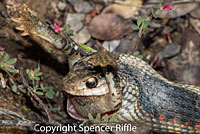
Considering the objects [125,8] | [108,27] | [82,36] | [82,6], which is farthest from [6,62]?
[125,8]

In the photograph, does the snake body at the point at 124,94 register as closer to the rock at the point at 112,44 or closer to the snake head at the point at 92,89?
the snake head at the point at 92,89

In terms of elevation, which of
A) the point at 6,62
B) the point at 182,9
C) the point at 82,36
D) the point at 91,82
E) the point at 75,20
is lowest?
the point at 91,82

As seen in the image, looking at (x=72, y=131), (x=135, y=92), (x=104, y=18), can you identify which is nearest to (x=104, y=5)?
(x=104, y=18)

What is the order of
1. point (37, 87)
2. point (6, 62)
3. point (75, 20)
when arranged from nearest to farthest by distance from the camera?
point (6, 62), point (37, 87), point (75, 20)

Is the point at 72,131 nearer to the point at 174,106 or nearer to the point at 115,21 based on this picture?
the point at 174,106

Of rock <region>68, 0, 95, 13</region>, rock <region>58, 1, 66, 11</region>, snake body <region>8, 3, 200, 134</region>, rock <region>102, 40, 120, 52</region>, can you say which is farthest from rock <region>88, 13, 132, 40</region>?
snake body <region>8, 3, 200, 134</region>

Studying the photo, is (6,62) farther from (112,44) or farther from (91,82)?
(112,44)

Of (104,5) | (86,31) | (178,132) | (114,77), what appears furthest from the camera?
(104,5)
